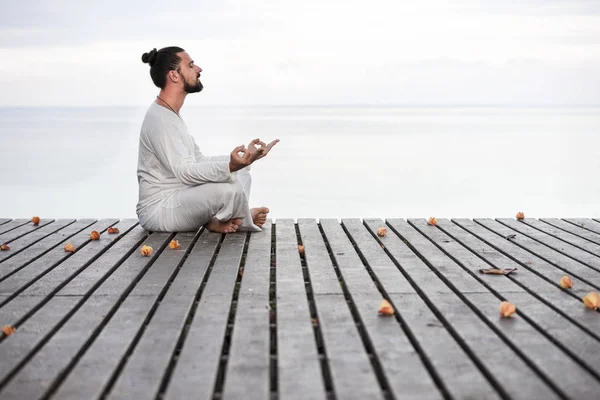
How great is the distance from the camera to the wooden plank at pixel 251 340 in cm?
213

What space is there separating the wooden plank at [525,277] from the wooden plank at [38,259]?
7.28 feet

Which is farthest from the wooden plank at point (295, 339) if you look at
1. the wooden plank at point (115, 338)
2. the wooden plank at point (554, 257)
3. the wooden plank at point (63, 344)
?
the wooden plank at point (554, 257)

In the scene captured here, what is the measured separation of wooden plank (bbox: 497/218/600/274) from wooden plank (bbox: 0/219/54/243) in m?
3.32

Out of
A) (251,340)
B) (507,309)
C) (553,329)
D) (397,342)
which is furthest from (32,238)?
(553,329)

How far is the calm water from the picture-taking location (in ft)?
27.4

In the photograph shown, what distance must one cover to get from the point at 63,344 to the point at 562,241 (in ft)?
10.5

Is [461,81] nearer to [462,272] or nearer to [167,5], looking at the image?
[167,5]

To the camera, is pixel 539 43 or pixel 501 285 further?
pixel 539 43

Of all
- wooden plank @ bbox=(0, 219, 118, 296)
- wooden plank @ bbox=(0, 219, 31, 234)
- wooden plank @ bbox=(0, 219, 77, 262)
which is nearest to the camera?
wooden plank @ bbox=(0, 219, 118, 296)

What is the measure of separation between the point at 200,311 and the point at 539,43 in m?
20.0

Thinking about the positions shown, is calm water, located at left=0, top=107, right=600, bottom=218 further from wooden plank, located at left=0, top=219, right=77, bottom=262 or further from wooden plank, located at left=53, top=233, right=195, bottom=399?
wooden plank, located at left=53, top=233, right=195, bottom=399

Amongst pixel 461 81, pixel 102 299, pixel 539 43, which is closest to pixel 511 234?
pixel 102 299

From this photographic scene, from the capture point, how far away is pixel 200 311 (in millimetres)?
2896

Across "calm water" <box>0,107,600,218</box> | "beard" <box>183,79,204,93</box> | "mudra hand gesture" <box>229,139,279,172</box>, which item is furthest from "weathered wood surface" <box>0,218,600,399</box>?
"calm water" <box>0,107,600,218</box>
